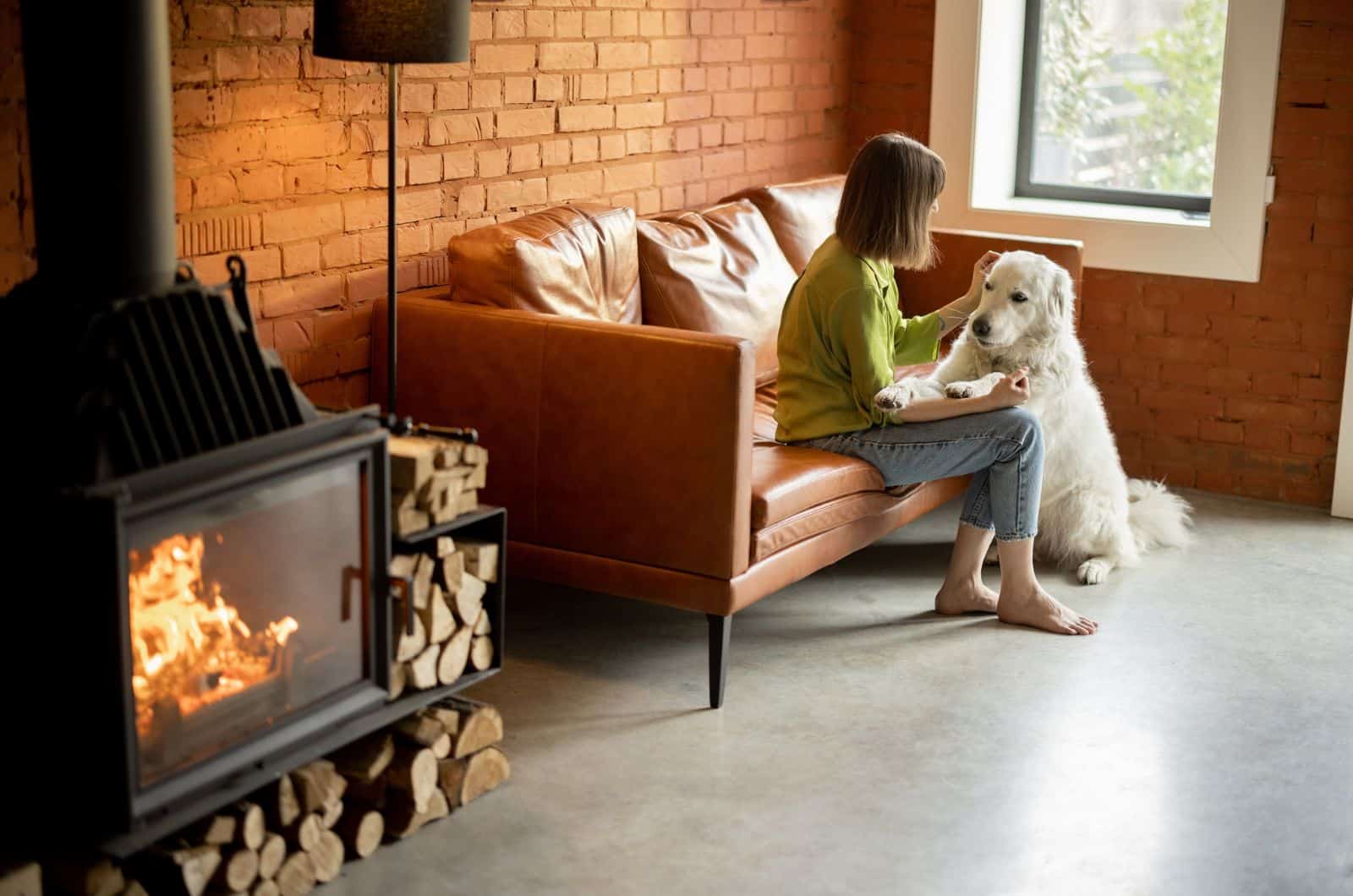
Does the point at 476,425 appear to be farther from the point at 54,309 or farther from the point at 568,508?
the point at 54,309

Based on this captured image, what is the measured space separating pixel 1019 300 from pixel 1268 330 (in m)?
1.50

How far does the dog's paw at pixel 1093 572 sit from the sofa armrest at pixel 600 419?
4.32ft

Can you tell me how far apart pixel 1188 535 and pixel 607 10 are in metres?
2.30

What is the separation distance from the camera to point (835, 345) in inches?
142

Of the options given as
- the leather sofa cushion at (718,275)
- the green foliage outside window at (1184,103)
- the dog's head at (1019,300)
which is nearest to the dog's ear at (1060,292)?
the dog's head at (1019,300)

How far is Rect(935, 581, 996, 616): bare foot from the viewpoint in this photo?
3951 millimetres

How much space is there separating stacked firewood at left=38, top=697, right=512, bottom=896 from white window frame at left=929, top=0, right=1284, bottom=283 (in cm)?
310

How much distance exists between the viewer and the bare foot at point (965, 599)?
3.95 meters

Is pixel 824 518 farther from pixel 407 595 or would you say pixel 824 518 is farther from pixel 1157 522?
pixel 1157 522

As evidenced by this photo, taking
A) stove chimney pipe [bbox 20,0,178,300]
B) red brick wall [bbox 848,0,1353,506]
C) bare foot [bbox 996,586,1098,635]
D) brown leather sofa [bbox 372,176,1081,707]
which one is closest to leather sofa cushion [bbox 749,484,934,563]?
brown leather sofa [bbox 372,176,1081,707]

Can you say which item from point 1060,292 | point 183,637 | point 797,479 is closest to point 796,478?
point 797,479

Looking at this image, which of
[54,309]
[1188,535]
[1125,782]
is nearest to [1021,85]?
[1188,535]

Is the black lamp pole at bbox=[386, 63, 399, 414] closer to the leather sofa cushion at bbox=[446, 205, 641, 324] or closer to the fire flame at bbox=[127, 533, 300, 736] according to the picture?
the leather sofa cushion at bbox=[446, 205, 641, 324]

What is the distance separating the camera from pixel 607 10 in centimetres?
434
